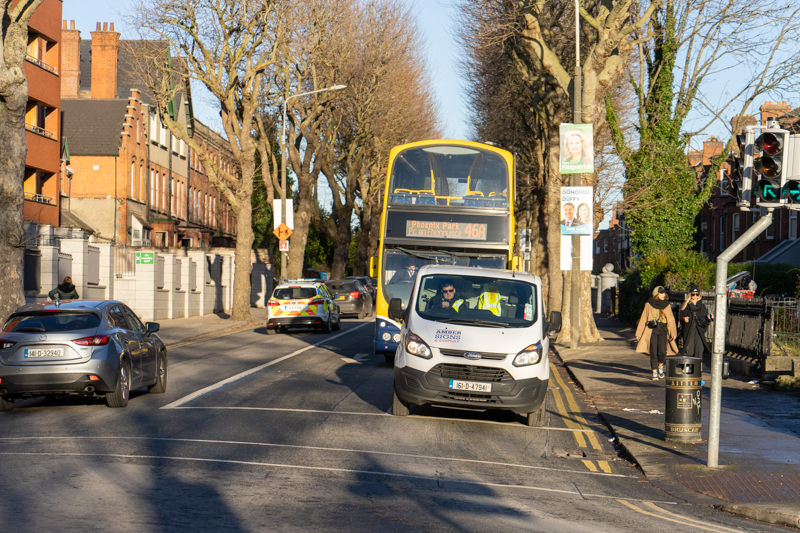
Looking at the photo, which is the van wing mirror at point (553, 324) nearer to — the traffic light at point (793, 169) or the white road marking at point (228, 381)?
the traffic light at point (793, 169)

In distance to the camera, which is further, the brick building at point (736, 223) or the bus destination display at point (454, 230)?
the brick building at point (736, 223)

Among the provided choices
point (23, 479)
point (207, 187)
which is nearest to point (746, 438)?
point (23, 479)

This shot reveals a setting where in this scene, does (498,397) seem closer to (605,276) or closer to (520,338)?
(520,338)

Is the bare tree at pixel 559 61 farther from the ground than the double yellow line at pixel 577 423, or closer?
farther from the ground

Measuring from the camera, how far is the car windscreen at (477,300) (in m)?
13.7

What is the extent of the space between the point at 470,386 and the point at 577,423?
229 centimetres

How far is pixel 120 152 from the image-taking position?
52.2 meters

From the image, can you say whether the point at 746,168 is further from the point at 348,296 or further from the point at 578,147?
the point at 348,296

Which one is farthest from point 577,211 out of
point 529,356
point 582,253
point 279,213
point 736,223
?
point 736,223

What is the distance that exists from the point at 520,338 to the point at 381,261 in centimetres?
839

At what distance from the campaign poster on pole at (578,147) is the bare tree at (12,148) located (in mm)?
12138

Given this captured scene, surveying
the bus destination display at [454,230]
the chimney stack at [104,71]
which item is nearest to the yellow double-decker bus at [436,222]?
the bus destination display at [454,230]

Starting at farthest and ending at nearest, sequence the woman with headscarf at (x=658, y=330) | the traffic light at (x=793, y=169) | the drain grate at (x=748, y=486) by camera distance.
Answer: the woman with headscarf at (x=658, y=330)
the traffic light at (x=793, y=169)
the drain grate at (x=748, y=486)

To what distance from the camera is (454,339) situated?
13000 mm
